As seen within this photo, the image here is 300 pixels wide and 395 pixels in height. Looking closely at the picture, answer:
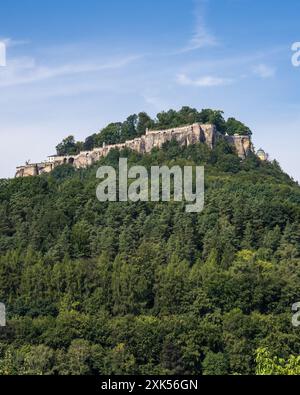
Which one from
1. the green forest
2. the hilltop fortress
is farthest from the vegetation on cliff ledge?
the green forest

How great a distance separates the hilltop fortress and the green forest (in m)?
3.15

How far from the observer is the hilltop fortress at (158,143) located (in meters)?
81.9

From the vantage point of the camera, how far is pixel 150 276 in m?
56.1

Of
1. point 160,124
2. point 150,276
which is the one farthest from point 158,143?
point 150,276

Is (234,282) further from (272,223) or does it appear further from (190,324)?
(272,223)

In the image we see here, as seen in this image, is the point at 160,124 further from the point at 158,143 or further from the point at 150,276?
the point at 150,276

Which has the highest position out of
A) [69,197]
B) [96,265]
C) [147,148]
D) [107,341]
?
[147,148]

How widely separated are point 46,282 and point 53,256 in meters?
5.91

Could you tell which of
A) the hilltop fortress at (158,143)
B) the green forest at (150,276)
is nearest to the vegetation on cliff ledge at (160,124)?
the hilltop fortress at (158,143)

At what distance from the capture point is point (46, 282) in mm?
55656

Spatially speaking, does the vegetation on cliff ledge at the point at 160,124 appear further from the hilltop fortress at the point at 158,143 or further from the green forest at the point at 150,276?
the green forest at the point at 150,276

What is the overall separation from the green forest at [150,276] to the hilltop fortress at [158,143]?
3146mm

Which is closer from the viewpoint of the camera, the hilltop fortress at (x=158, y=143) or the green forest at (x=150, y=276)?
the green forest at (x=150, y=276)

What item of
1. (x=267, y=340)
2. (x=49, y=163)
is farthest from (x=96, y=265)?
(x=49, y=163)
